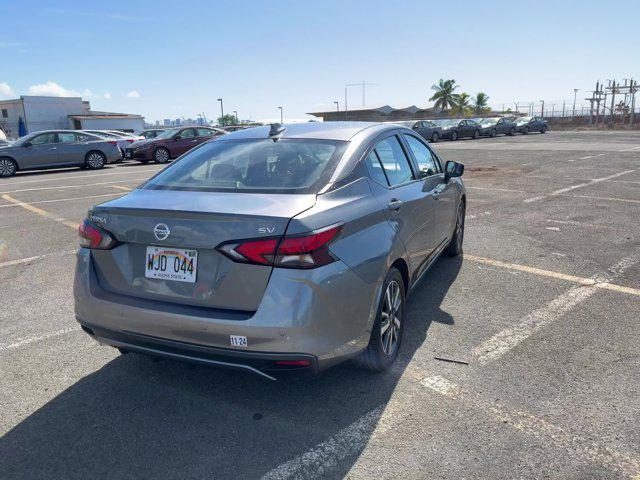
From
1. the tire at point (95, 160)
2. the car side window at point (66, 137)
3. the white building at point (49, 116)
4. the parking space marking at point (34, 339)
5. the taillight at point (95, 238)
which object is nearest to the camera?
the taillight at point (95, 238)

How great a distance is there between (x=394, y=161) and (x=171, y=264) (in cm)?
204

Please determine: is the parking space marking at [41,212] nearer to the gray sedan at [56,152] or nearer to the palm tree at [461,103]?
the gray sedan at [56,152]

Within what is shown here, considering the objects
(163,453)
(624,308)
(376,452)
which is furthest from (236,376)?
(624,308)

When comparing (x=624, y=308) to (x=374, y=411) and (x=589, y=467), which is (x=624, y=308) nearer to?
(x=589, y=467)

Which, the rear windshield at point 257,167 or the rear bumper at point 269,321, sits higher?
the rear windshield at point 257,167

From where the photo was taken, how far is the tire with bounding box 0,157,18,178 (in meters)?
17.9

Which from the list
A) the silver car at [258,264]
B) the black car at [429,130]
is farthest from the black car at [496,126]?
the silver car at [258,264]

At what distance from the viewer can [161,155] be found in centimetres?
2162

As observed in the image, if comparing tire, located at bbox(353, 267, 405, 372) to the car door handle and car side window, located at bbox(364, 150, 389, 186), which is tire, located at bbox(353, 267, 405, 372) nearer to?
the car door handle

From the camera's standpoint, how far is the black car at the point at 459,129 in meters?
35.9

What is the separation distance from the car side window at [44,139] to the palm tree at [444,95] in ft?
231

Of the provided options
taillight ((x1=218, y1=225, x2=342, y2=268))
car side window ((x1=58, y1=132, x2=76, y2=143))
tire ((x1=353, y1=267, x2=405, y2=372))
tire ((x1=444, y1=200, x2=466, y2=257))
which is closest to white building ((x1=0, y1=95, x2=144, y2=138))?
car side window ((x1=58, y1=132, x2=76, y2=143))

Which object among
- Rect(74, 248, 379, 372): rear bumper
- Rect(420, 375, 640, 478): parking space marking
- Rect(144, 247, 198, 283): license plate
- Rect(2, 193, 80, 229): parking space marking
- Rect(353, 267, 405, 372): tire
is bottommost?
Rect(420, 375, 640, 478): parking space marking

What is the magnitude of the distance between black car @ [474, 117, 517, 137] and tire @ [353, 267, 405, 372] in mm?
35946
